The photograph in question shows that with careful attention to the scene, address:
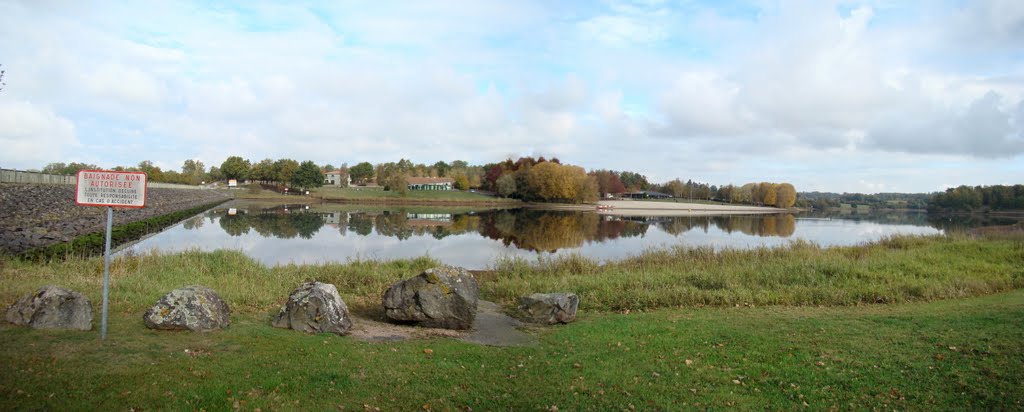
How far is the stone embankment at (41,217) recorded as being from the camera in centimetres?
2244

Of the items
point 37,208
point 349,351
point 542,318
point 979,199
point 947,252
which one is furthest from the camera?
point 979,199

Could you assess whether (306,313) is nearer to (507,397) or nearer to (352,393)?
(352,393)

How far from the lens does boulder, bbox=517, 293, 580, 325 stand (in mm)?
12492

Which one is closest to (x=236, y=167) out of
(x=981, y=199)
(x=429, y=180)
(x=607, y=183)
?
(x=429, y=180)

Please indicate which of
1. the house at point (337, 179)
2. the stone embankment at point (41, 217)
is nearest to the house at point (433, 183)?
the house at point (337, 179)

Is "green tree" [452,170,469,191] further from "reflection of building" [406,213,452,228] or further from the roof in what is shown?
"reflection of building" [406,213,452,228]

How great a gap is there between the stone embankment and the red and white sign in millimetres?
13498

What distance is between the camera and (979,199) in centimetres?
12562

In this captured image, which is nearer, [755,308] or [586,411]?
[586,411]

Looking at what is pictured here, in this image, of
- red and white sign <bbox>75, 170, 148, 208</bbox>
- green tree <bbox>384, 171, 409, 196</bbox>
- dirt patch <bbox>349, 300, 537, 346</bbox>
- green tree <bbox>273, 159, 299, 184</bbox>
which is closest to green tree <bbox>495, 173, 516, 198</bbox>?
green tree <bbox>384, 171, 409, 196</bbox>

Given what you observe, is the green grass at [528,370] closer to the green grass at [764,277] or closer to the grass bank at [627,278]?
the grass bank at [627,278]

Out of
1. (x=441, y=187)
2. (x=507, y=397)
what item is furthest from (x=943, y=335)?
(x=441, y=187)

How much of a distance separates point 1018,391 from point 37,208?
140ft

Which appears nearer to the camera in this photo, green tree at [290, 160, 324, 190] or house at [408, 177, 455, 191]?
green tree at [290, 160, 324, 190]
